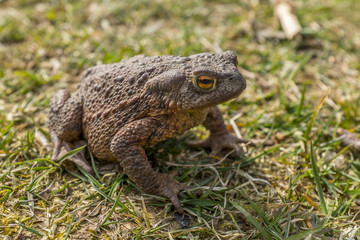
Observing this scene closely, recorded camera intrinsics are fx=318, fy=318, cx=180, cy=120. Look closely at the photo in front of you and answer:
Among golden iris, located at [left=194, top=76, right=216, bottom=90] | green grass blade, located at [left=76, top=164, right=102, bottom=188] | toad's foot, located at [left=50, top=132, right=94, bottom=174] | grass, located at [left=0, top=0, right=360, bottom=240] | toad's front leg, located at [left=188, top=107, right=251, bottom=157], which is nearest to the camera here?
golden iris, located at [left=194, top=76, right=216, bottom=90]

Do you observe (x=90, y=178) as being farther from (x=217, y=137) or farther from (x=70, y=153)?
(x=217, y=137)

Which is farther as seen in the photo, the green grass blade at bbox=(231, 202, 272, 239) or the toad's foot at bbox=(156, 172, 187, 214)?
the toad's foot at bbox=(156, 172, 187, 214)

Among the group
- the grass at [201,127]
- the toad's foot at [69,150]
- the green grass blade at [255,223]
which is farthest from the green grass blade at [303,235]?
the toad's foot at [69,150]

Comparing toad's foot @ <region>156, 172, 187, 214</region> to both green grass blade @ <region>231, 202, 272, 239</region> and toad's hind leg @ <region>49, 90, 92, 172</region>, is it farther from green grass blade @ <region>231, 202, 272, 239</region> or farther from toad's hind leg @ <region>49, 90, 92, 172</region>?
toad's hind leg @ <region>49, 90, 92, 172</region>

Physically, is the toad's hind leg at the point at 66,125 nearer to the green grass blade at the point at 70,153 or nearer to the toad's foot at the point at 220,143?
the green grass blade at the point at 70,153

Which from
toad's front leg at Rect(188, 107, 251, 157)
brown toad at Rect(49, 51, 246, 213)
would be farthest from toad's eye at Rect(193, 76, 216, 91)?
Result: toad's front leg at Rect(188, 107, 251, 157)

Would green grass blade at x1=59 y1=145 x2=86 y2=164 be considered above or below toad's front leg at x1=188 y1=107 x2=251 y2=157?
above
